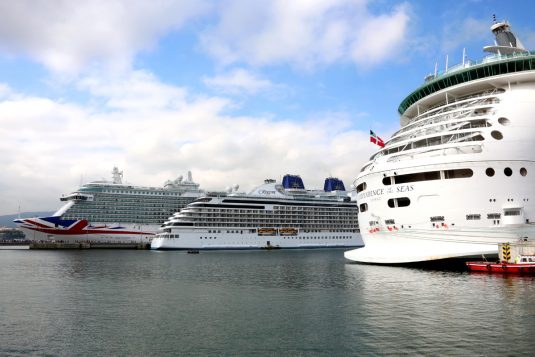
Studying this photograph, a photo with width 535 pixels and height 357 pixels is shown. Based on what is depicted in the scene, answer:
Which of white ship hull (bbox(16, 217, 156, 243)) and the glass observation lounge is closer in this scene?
the glass observation lounge

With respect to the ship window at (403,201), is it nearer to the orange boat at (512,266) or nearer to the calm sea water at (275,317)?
the calm sea water at (275,317)

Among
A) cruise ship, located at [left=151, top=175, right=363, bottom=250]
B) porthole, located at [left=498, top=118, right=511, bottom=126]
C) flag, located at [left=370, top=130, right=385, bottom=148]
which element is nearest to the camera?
porthole, located at [left=498, top=118, right=511, bottom=126]

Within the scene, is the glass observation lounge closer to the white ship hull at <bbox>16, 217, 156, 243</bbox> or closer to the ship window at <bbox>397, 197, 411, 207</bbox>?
the ship window at <bbox>397, 197, 411, 207</bbox>

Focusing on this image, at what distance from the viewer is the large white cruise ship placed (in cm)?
2866

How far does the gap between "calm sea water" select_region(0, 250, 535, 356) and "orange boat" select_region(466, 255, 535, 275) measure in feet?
4.05

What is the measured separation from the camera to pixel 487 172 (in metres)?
29.0

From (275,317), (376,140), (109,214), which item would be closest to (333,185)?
(109,214)

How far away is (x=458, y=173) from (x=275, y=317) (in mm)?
18594

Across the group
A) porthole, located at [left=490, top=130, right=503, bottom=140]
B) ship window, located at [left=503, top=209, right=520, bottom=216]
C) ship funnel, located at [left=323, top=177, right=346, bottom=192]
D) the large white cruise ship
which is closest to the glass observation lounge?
the large white cruise ship

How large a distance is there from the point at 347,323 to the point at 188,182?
90.9 meters

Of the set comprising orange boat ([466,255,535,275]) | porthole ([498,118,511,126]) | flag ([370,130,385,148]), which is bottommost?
orange boat ([466,255,535,275])

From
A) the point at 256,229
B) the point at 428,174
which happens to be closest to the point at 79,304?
the point at 428,174

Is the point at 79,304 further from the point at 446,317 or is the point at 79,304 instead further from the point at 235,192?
the point at 235,192

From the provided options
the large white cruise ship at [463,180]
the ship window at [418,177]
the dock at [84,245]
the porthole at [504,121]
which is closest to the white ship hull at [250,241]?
the dock at [84,245]
